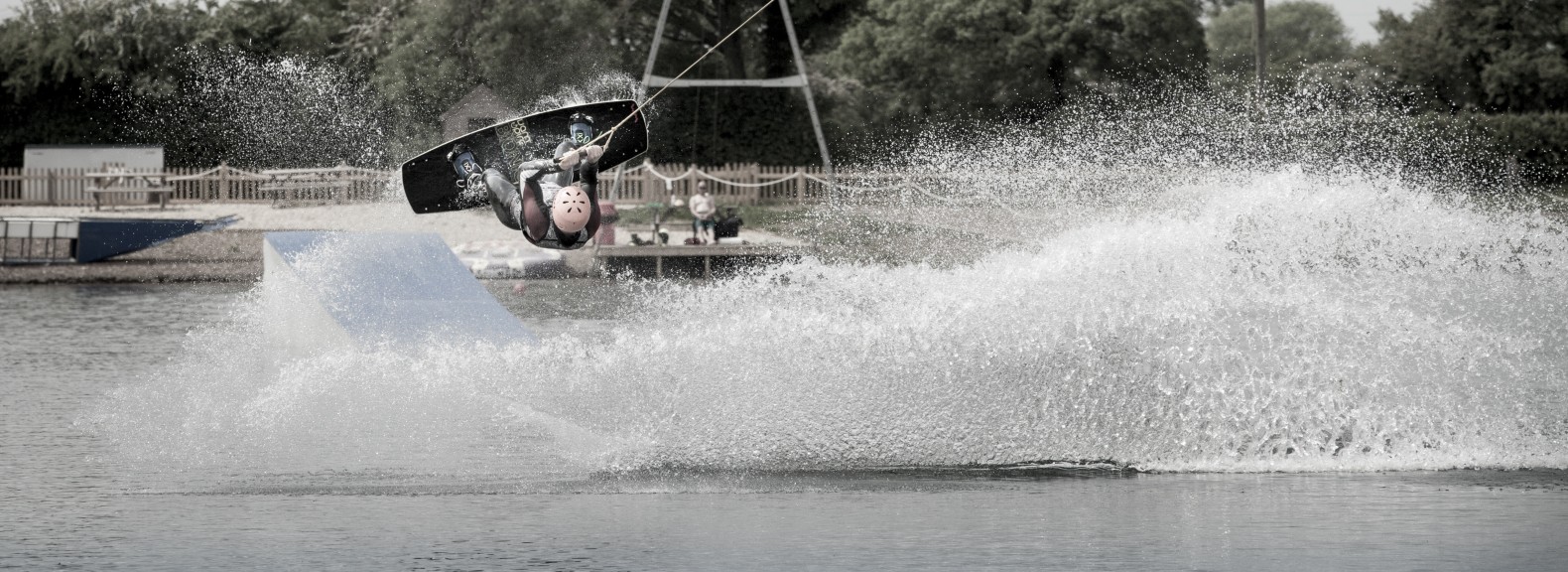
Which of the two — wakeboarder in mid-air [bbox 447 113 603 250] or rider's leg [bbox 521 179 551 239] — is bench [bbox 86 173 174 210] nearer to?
wakeboarder in mid-air [bbox 447 113 603 250]

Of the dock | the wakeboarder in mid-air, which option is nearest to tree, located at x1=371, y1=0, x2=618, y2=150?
the dock

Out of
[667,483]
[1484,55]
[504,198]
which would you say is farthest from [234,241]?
[1484,55]

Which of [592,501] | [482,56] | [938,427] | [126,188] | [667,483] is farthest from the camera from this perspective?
[482,56]

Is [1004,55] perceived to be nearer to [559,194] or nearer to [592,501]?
[559,194]

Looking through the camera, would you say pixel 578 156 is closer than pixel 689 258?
Yes

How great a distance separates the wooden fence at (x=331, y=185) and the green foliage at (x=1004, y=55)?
7937mm

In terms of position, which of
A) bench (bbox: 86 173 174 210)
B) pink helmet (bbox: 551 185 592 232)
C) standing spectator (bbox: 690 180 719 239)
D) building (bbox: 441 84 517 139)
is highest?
building (bbox: 441 84 517 139)

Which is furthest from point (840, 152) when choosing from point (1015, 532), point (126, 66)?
point (1015, 532)

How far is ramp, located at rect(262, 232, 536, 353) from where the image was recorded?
51.7 ft

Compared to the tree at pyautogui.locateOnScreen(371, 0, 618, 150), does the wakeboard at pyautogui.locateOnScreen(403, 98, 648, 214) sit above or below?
below

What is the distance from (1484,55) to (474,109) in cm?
2688

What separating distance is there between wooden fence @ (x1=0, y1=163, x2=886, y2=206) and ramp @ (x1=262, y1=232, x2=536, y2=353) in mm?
19927

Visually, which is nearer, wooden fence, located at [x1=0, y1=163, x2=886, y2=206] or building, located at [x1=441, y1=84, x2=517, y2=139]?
wooden fence, located at [x1=0, y1=163, x2=886, y2=206]

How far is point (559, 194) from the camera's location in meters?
13.6
